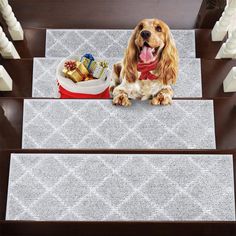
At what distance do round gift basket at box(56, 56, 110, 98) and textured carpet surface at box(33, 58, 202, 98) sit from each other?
0.76 feet

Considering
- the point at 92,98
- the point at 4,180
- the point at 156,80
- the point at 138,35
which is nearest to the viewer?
the point at 138,35

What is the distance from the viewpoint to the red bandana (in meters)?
2.84

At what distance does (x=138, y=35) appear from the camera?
2.76m

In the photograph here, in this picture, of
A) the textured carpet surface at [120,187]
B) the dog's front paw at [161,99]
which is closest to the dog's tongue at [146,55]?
the dog's front paw at [161,99]

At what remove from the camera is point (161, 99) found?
125 inches

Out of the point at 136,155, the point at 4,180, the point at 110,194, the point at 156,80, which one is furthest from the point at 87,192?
the point at 156,80

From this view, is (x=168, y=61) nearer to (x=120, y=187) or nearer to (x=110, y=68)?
A: (x=120, y=187)

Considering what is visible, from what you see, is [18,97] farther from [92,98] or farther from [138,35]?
[138,35]

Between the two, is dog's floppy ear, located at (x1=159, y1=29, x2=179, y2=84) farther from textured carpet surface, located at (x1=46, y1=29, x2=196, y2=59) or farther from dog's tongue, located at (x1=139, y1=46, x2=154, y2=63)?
textured carpet surface, located at (x1=46, y1=29, x2=196, y2=59)

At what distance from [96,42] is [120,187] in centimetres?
148

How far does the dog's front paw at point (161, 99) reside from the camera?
3168 millimetres

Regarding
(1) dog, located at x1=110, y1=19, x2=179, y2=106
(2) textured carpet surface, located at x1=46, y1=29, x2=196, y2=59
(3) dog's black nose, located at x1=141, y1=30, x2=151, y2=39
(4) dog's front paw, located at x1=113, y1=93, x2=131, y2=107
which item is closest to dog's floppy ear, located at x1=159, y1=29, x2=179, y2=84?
(1) dog, located at x1=110, y1=19, x2=179, y2=106

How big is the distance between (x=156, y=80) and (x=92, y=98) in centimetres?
75

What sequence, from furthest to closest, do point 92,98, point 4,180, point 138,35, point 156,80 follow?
point 92,98, point 4,180, point 156,80, point 138,35
